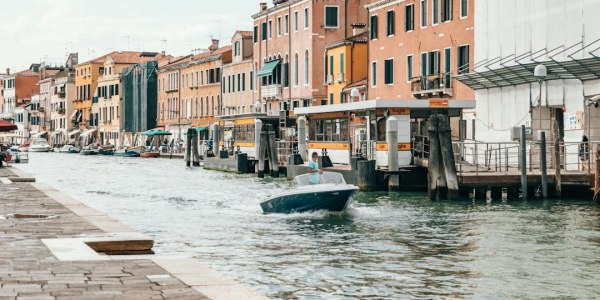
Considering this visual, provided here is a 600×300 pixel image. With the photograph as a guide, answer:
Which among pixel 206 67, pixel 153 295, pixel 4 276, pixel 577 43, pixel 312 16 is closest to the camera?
pixel 153 295

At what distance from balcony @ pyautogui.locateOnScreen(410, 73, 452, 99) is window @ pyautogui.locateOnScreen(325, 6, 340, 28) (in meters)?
18.4

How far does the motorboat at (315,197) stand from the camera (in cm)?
2619

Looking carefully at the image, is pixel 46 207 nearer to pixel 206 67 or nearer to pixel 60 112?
pixel 206 67

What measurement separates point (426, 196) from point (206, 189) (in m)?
10.1

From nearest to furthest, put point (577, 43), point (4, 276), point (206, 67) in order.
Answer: point (4, 276) < point (577, 43) < point (206, 67)

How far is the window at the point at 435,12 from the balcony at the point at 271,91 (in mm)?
24961

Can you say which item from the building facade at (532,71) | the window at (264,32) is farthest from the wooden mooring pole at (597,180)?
the window at (264,32)

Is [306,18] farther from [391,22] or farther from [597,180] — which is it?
[597,180]

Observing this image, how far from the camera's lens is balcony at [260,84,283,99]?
244 feet

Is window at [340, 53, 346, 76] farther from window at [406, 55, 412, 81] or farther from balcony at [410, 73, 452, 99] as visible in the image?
balcony at [410, 73, 452, 99]

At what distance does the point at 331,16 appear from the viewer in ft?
228

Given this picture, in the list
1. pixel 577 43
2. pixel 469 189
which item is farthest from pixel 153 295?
pixel 577 43

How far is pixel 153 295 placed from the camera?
1027 centimetres

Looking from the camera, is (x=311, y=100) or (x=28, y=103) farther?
(x=28, y=103)
